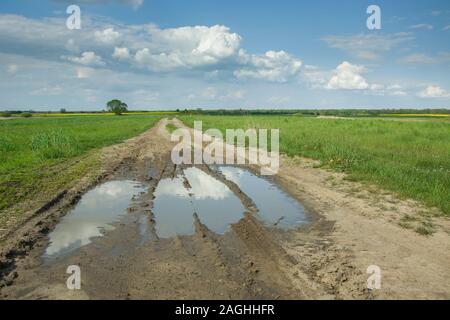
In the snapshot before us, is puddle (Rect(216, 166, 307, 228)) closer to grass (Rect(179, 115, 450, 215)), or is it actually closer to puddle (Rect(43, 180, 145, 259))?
grass (Rect(179, 115, 450, 215))

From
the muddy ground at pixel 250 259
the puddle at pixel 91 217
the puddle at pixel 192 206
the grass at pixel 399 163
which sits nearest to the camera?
the muddy ground at pixel 250 259

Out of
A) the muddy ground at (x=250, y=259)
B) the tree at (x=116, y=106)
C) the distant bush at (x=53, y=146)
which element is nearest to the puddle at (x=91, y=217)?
the muddy ground at (x=250, y=259)

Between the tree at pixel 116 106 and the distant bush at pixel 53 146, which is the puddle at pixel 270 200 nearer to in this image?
the distant bush at pixel 53 146

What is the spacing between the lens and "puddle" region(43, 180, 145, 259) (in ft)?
21.1

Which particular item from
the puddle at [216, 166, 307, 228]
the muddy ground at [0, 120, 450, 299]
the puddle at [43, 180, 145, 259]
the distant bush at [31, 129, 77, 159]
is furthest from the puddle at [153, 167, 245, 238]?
the distant bush at [31, 129, 77, 159]

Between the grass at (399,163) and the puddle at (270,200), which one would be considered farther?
the grass at (399,163)

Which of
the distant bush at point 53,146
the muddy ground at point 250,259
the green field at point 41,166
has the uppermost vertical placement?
the distant bush at point 53,146

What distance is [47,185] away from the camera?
10523 millimetres

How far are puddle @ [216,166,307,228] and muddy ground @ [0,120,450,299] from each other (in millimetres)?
331

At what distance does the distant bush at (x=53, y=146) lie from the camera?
52.7ft

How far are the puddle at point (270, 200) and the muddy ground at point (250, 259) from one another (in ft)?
1.08

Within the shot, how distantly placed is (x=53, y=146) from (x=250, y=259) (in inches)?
597
